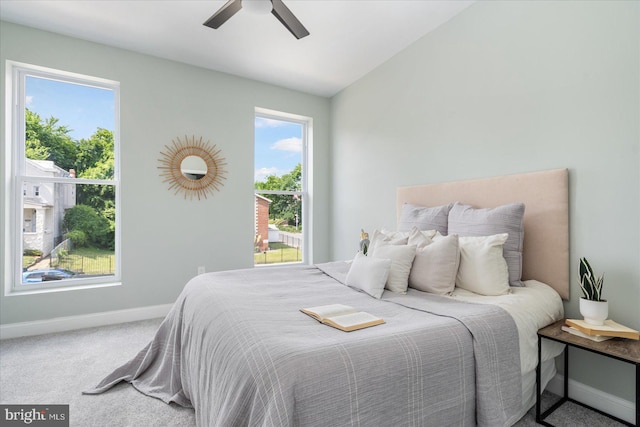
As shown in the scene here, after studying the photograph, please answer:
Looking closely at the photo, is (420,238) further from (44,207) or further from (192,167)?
(44,207)

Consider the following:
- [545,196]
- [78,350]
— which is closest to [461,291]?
[545,196]

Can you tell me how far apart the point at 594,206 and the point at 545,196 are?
0.82 ft

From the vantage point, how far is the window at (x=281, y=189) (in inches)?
162

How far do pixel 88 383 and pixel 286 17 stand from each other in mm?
2770

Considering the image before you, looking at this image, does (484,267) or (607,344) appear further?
(484,267)

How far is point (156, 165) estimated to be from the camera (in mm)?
3371

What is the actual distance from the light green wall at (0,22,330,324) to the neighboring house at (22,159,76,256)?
0.73ft

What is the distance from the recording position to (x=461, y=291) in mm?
1966

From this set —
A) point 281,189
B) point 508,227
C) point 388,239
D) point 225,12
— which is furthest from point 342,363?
point 281,189

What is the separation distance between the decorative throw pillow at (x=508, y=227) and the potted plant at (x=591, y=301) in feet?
1.16

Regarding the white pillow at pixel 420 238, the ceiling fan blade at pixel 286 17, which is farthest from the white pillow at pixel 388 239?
the ceiling fan blade at pixel 286 17

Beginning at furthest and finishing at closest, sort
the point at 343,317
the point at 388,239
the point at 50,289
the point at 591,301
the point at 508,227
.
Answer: the point at 50,289
the point at 388,239
the point at 508,227
the point at 591,301
the point at 343,317

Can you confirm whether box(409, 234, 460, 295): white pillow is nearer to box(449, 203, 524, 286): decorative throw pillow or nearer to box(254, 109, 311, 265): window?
box(449, 203, 524, 286): decorative throw pillow

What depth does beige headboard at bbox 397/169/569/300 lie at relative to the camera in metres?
1.95
